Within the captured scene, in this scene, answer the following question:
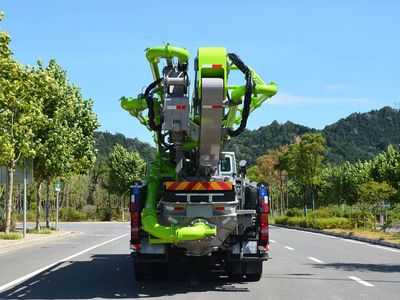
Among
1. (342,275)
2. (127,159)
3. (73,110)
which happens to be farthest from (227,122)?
(127,159)

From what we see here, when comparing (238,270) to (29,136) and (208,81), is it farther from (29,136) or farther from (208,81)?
(29,136)

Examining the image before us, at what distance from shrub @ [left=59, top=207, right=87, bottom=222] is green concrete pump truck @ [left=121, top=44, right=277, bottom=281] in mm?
55272

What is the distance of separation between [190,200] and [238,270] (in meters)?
2.10

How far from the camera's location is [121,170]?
6712cm

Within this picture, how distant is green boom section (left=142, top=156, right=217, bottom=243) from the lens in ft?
33.5

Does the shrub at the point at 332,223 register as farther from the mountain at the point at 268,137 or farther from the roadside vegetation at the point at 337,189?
the mountain at the point at 268,137

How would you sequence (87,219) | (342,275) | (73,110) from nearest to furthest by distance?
(342,275) → (73,110) → (87,219)

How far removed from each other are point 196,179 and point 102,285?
2.68m

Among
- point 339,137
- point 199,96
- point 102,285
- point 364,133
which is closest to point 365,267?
point 102,285

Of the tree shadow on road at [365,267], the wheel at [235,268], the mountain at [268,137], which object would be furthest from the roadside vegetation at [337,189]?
the mountain at [268,137]

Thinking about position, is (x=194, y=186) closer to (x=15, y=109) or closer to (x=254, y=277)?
(x=254, y=277)

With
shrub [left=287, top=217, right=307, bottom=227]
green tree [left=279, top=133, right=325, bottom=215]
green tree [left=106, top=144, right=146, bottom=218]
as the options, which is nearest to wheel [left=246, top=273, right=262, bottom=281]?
shrub [left=287, top=217, right=307, bottom=227]

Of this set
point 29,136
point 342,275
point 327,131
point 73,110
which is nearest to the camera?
point 342,275

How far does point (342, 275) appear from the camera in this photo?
12.9 m
